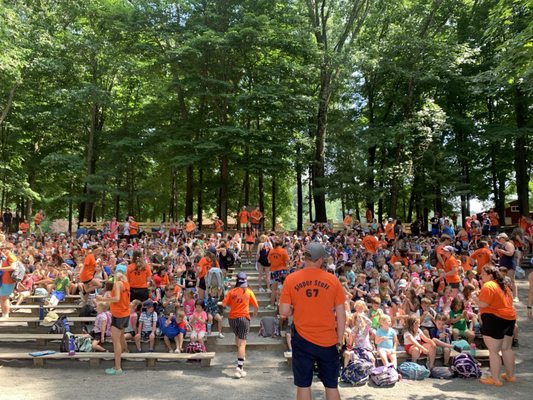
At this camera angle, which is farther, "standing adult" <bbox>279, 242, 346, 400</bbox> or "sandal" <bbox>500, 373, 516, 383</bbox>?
"sandal" <bbox>500, 373, 516, 383</bbox>

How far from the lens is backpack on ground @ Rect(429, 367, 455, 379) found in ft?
24.4

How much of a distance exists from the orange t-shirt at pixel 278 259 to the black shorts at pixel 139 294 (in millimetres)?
3786

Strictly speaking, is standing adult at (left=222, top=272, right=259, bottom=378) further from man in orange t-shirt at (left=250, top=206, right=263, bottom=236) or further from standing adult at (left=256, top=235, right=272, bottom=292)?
man in orange t-shirt at (left=250, top=206, right=263, bottom=236)

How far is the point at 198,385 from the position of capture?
7.07 meters

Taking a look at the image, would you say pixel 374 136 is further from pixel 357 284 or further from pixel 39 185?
pixel 39 185

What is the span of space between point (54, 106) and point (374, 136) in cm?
1977


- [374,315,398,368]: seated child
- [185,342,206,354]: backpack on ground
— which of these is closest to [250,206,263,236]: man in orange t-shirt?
[185,342,206,354]: backpack on ground

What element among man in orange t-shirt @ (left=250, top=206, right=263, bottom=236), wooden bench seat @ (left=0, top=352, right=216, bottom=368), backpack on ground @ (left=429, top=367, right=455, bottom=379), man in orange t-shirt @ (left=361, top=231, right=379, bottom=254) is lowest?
Answer: backpack on ground @ (left=429, top=367, right=455, bottom=379)

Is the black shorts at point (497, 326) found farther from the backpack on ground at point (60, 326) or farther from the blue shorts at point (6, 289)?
the blue shorts at point (6, 289)

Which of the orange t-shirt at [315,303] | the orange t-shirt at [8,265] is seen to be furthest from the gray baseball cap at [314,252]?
the orange t-shirt at [8,265]

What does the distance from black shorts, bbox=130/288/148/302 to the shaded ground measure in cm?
141

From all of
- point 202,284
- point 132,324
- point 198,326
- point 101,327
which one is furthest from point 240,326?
point 202,284

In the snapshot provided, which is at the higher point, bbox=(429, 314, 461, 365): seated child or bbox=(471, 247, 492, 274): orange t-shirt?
bbox=(471, 247, 492, 274): orange t-shirt

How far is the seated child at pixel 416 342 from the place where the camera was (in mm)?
7824
